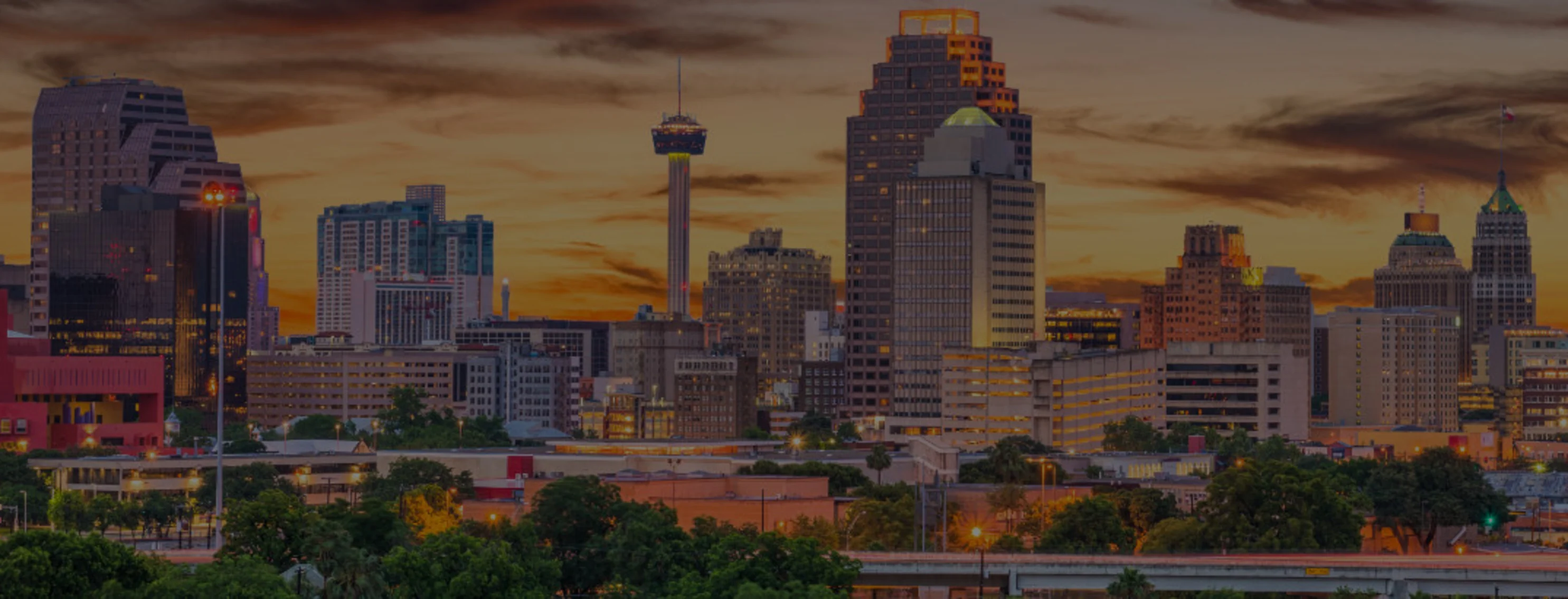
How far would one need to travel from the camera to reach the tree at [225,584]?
12431 cm

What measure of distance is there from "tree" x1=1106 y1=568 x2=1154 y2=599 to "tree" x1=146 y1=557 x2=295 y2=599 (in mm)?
46443

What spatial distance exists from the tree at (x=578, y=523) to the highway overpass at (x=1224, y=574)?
57.4 ft

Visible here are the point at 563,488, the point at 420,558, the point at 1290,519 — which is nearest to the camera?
the point at 420,558

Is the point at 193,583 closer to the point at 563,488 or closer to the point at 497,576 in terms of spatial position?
the point at 497,576

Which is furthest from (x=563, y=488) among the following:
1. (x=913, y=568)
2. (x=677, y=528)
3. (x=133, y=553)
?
(x=133, y=553)

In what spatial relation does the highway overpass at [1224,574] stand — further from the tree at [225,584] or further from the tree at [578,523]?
the tree at [225,584]

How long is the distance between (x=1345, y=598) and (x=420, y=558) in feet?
173

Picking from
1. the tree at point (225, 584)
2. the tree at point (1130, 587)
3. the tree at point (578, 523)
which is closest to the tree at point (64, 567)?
the tree at point (225, 584)

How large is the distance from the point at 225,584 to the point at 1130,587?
49.9 m

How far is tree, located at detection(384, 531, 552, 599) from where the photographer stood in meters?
140

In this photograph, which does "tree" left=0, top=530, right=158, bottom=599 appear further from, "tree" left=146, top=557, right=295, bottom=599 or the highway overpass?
the highway overpass

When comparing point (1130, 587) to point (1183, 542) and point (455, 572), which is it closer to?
point (455, 572)

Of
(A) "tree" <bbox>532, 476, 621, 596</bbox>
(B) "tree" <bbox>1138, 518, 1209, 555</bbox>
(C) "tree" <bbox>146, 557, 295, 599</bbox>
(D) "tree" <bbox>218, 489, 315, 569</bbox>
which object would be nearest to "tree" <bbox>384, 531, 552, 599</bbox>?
(D) "tree" <bbox>218, 489, 315, 569</bbox>

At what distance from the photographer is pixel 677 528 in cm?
16700
